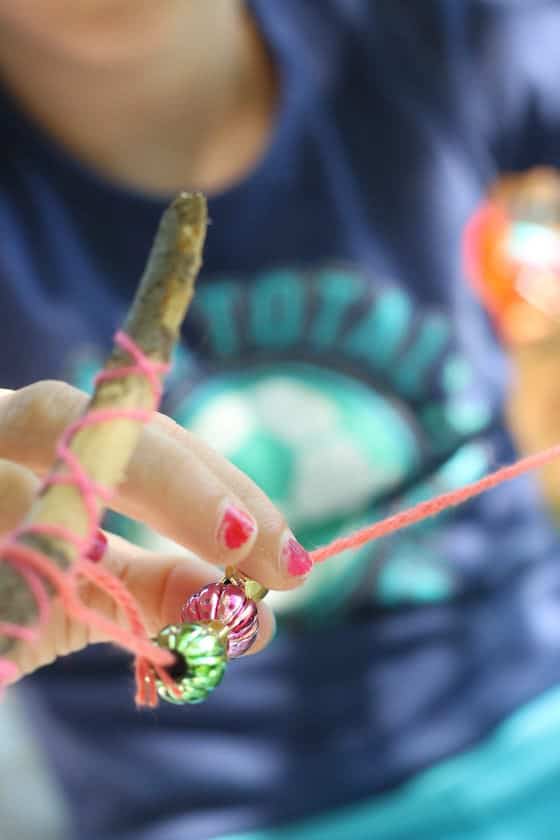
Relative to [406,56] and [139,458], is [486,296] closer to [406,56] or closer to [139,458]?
[406,56]

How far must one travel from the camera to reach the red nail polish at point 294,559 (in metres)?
0.28

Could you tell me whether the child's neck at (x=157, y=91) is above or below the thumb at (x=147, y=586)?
above

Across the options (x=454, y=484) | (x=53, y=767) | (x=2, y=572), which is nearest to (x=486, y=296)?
(x=454, y=484)

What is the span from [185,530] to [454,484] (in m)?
0.37

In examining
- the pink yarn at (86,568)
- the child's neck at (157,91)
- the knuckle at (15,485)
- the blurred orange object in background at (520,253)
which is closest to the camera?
the pink yarn at (86,568)

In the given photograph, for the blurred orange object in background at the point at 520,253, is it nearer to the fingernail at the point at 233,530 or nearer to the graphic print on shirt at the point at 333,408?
the graphic print on shirt at the point at 333,408

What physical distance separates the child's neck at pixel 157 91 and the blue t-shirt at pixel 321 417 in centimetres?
2

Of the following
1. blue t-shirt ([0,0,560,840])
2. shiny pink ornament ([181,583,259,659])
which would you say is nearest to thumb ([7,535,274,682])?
shiny pink ornament ([181,583,259,659])

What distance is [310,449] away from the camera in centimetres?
59

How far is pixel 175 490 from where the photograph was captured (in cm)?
28

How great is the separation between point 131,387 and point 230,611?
89 millimetres

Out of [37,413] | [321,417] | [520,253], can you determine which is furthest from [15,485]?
[520,253]

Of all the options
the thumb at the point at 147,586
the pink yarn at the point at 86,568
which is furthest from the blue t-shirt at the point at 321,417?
the pink yarn at the point at 86,568

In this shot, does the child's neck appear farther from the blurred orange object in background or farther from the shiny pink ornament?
the shiny pink ornament
